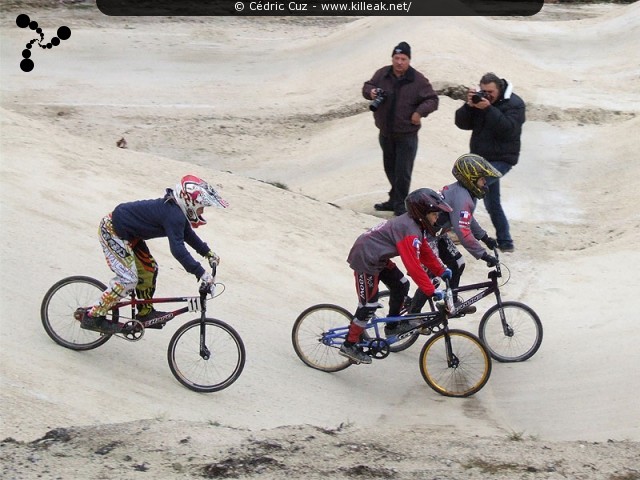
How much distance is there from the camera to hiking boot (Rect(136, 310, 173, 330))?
8844mm

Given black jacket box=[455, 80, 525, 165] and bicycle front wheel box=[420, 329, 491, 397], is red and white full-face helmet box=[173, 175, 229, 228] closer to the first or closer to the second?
bicycle front wheel box=[420, 329, 491, 397]

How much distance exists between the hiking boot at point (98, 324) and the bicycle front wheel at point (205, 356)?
59cm

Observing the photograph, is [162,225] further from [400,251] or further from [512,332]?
[512,332]

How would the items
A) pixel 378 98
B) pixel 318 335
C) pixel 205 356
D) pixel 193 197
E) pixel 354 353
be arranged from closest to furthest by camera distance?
pixel 193 197
pixel 205 356
pixel 354 353
pixel 318 335
pixel 378 98

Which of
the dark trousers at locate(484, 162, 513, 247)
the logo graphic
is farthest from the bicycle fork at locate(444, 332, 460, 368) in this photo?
the logo graphic

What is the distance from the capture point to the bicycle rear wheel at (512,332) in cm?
994

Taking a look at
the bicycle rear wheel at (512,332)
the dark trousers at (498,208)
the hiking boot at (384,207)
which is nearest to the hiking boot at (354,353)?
the bicycle rear wheel at (512,332)

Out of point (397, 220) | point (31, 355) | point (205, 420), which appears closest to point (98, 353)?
point (31, 355)

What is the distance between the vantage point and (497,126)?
1277 centimetres

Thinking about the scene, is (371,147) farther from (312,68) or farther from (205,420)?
(205,420)

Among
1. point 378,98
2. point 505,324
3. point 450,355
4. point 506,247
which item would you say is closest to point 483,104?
point 378,98

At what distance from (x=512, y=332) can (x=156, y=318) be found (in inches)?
140

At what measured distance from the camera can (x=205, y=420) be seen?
26.3 ft

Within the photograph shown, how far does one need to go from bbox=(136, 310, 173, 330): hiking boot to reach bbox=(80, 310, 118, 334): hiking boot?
24cm
